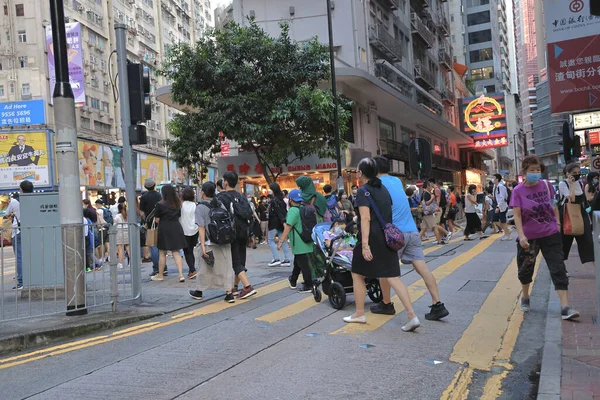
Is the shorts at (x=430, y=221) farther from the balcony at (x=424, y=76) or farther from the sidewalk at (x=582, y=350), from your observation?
Answer: the balcony at (x=424, y=76)

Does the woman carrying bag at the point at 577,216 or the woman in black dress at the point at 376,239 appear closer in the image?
the woman in black dress at the point at 376,239

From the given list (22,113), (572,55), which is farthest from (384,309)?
(22,113)

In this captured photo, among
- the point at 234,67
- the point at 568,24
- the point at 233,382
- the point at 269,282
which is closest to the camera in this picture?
the point at 233,382

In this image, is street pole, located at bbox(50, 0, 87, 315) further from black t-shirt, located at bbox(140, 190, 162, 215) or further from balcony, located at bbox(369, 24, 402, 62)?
balcony, located at bbox(369, 24, 402, 62)

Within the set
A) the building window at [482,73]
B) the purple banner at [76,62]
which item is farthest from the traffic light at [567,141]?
the building window at [482,73]

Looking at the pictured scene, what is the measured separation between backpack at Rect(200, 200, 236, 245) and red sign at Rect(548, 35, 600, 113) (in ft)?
45.2

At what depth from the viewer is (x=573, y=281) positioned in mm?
8547

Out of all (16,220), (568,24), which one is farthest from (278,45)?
(16,220)

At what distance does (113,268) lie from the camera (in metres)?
7.23

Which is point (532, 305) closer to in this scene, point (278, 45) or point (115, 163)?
point (278, 45)

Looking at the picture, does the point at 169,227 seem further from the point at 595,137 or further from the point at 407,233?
the point at 595,137

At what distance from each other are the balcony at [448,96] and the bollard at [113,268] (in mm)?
47842

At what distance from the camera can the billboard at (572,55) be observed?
1698 cm

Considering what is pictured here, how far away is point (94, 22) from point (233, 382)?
52.5 metres
